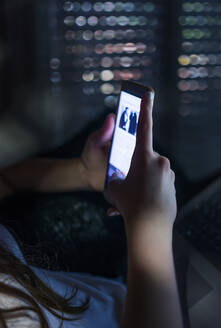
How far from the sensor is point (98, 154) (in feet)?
3.03

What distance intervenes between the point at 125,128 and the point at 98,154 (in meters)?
0.18

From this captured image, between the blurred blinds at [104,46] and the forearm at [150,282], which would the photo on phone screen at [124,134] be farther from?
the blurred blinds at [104,46]

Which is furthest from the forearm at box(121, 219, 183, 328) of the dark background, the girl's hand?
the dark background

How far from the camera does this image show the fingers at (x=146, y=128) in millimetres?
586

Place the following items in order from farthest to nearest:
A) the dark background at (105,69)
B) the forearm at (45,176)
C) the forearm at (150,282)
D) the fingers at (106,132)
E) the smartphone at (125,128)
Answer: the dark background at (105,69)
the forearm at (45,176)
the fingers at (106,132)
the smartphone at (125,128)
the forearm at (150,282)

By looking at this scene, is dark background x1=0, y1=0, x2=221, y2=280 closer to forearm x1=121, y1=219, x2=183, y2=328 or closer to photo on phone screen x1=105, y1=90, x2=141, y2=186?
photo on phone screen x1=105, y1=90, x2=141, y2=186

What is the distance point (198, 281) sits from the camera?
0.72 meters

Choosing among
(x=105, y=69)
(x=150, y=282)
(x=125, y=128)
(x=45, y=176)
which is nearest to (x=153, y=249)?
(x=150, y=282)

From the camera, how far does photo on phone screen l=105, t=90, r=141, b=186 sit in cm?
72

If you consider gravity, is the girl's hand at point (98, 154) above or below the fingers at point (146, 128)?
below

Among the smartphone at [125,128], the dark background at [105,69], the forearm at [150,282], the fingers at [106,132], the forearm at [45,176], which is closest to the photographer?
the forearm at [150,282]

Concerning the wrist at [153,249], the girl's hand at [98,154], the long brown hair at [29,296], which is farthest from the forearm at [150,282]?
the girl's hand at [98,154]

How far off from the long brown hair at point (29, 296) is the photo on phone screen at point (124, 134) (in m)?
0.22

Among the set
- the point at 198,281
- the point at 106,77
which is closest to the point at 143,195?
the point at 198,281
